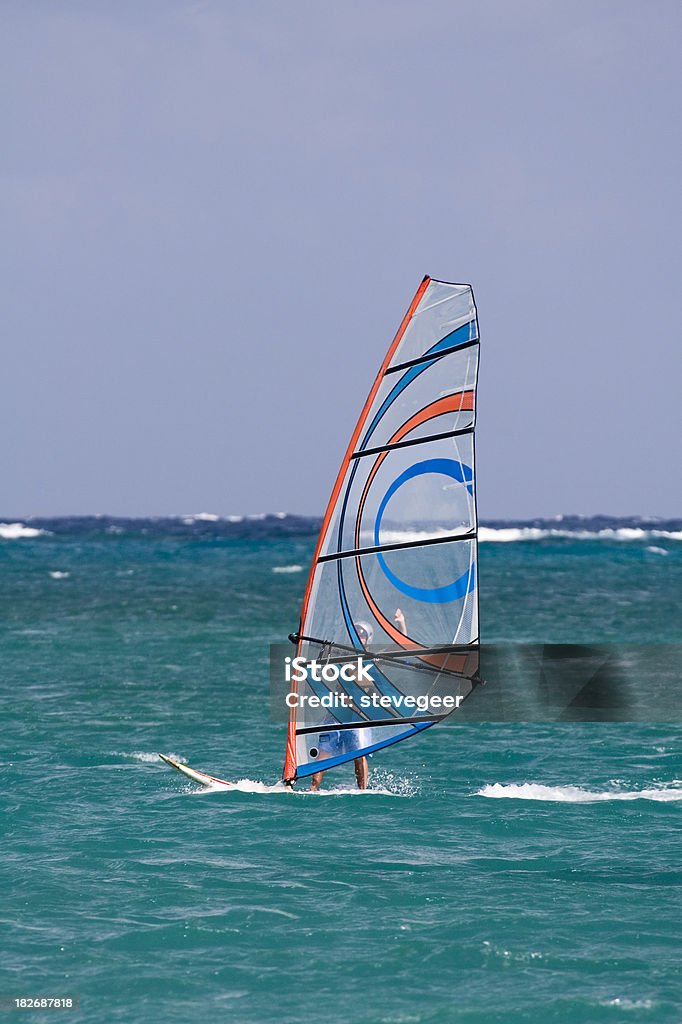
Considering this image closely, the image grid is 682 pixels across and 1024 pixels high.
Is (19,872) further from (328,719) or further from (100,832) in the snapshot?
(328,719)

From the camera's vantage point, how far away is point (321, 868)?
1485 cm

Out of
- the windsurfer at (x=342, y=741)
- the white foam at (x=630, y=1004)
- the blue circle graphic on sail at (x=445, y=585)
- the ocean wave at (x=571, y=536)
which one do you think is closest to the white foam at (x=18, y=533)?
the ocean wave at (x=571, y=536)

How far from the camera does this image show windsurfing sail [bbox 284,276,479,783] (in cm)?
1588

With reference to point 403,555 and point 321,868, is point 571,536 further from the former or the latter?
point 321,868

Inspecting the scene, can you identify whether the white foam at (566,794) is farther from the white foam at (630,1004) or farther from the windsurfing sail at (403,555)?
the white foam at (630,1004)

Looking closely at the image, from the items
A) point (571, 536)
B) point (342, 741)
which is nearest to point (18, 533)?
point (571, 536)

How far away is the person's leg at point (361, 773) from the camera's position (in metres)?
18.7

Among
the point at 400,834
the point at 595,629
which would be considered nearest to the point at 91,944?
the point at 400,834

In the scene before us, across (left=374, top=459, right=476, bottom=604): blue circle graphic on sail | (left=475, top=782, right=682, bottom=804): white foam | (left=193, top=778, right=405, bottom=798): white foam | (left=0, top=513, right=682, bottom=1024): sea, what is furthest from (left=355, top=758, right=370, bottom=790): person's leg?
(left=374, top=459, right=476, bottom=604): blue circle graphic on sail

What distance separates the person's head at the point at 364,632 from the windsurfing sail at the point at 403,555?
0.04ft

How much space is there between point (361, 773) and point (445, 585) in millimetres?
4069

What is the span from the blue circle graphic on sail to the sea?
10.5ft

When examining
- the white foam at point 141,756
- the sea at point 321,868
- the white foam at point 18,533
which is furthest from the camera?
the white foam at point 18,533

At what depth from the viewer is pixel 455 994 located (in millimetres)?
11336
